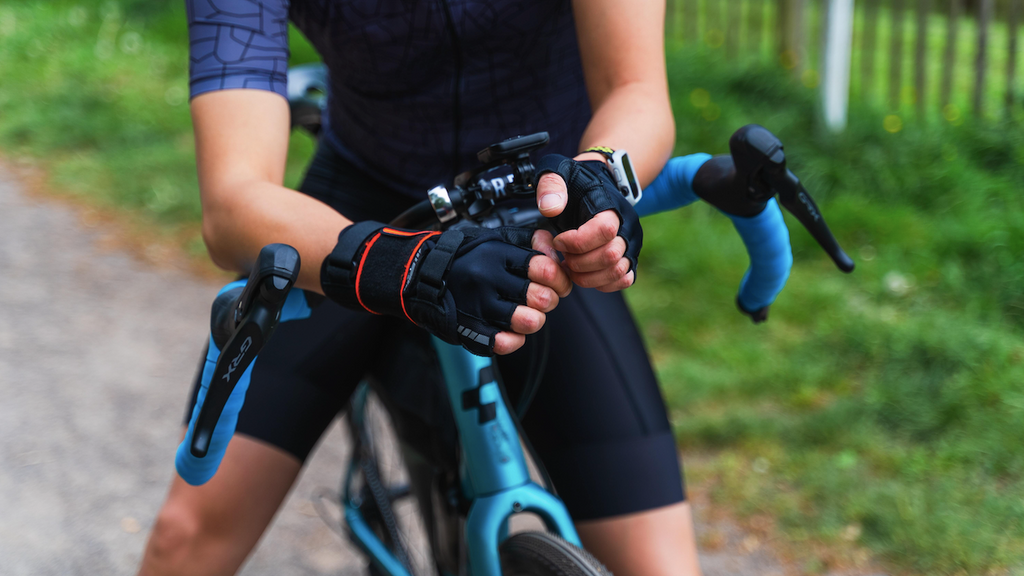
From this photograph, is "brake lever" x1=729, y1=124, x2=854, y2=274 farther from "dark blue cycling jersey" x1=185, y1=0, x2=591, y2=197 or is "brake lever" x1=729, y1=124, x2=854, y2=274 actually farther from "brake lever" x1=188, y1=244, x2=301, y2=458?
"brake lever" x1=188, y1=244, x2=301, y2=458

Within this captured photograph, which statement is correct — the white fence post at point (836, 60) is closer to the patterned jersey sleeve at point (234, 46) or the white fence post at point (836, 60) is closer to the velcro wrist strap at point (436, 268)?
the patterned jersey sleeve at point (234, 46)

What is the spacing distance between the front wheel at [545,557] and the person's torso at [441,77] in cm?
78

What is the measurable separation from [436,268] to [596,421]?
696mm

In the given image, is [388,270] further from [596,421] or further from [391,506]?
[391,506]

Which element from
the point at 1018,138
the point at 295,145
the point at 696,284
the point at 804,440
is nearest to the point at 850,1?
the point at 1018,138

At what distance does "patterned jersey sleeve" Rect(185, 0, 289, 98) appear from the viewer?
4.73ft

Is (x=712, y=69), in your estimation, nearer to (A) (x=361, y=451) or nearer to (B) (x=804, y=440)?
(B) (x=804, y=440)

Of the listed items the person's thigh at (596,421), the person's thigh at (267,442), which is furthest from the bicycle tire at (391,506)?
the person's thigh at (596,421)

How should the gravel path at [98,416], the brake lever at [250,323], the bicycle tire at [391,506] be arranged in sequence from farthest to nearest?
1. the gravel path at [98,416]
2. the bicycle tire at [391,506]
3. the brake lever at [250,323]

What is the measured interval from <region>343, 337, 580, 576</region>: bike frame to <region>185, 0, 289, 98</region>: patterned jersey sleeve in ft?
1.81

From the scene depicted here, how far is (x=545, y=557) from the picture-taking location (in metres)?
1.35

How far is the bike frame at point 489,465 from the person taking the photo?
146 cm

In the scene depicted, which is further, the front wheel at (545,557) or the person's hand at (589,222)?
the front wheel at (545,557)

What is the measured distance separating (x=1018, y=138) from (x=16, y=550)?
474 centimetres
